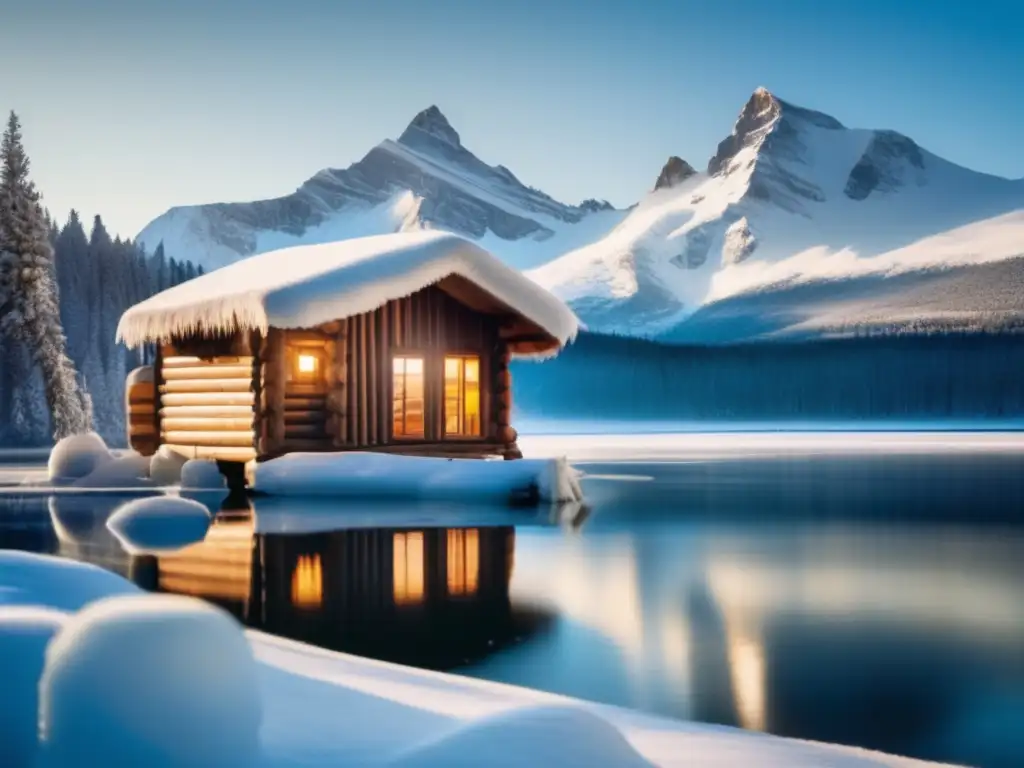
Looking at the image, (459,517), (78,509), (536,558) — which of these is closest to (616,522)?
(459,517)

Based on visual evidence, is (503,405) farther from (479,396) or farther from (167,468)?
(167,468)

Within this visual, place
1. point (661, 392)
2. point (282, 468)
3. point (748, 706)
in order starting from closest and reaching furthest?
1. point (748, 706)
2. point (282, 468)
3. point (661, 392)

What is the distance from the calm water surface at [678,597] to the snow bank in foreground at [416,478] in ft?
2.98

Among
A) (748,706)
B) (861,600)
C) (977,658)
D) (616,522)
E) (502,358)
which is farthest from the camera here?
(502,358)

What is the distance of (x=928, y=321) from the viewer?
146 meters

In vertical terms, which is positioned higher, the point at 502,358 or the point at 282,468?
the point at 502,358

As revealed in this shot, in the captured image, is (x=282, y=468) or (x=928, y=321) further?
(x=928, y=321)

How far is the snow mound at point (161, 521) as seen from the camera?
11930mm

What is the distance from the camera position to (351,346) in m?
20.1

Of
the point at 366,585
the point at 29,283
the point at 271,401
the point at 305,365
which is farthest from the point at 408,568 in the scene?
the point at 29,283

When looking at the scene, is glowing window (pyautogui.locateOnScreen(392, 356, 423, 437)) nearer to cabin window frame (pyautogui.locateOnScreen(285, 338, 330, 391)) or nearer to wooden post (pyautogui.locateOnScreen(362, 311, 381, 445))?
wooden post (pyautogui.locateOnScreen(362, 311, 381, 445))

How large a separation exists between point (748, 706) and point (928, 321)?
149132 mm

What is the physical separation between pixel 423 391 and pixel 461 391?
890 mm

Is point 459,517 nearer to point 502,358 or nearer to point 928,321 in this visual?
point 502,358
